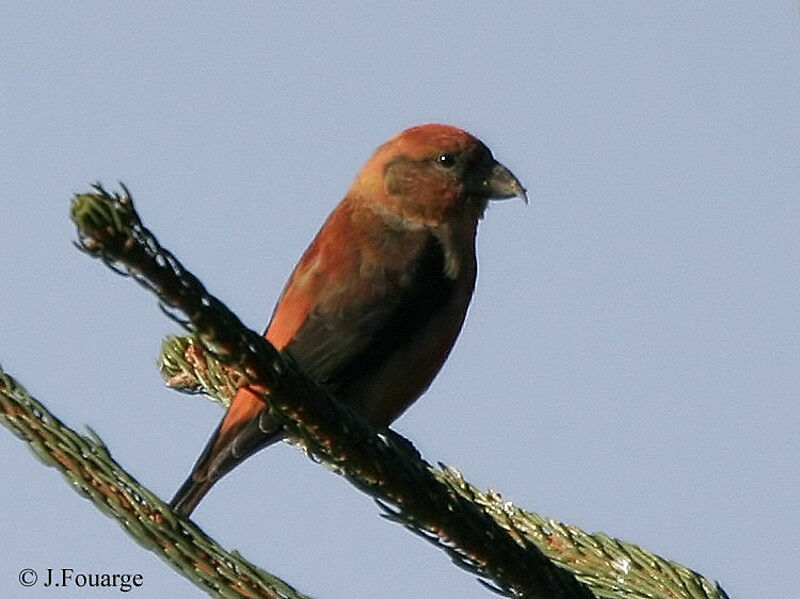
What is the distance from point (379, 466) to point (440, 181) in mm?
3202

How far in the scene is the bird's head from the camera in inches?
204

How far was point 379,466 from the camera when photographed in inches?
84.2

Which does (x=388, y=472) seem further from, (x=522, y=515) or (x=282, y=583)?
(x=522, y=515)

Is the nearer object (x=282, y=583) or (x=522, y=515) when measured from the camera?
(x=282, y=583)

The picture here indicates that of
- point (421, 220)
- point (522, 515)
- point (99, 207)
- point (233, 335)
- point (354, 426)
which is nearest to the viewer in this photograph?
point (99, 207)

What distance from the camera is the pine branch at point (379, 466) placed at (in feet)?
5.29

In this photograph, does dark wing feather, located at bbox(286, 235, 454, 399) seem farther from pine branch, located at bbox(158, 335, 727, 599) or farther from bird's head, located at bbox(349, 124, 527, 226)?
pine branch, located at bbox(158, 335, 727, 599)

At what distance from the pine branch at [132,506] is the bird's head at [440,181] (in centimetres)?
294

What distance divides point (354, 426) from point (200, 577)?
433mm

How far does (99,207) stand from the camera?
62.3 inches

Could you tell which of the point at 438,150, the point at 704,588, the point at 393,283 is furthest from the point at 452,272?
the point at 704,588

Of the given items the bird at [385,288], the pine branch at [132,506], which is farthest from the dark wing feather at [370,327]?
the pine branch at [132,506]

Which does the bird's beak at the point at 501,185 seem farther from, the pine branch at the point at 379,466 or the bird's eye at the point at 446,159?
the pine branch at the point at 379,466

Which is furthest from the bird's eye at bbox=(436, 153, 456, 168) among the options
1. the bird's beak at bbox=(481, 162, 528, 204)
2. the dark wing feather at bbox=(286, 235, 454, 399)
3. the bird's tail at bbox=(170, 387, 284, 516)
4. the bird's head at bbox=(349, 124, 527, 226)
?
the bird's tail at bbox=(170, 387, 284, 516)
